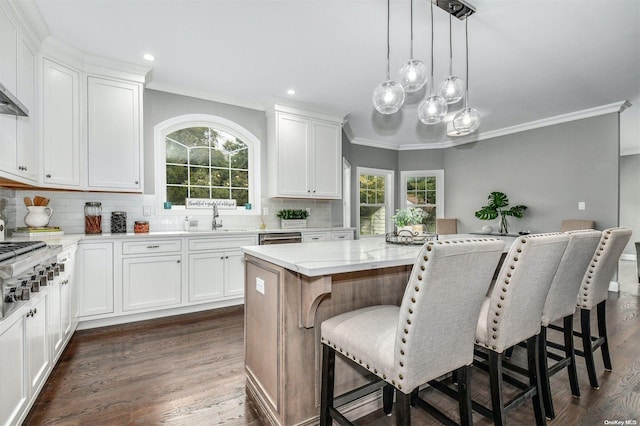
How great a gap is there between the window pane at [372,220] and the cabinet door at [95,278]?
4.34 m

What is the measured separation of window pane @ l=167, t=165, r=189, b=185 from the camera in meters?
3.87

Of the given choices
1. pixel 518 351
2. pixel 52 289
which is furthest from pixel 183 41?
pixel 518 351

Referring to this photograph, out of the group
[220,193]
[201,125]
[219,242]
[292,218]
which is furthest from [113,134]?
[292,218]

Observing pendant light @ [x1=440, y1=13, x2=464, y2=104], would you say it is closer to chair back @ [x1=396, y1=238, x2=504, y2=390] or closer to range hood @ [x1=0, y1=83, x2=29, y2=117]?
chair back @ [x1=396, y1=238, x2=504, y2=390]

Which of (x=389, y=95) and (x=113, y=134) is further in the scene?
(x=113, y=134)

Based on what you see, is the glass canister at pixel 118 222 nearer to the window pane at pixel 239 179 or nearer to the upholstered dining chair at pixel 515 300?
the window pane at pixel 239 179

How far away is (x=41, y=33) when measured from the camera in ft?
8.57

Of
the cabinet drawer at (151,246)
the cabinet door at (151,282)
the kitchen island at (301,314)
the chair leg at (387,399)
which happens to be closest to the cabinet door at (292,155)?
the cabinet drawer at (151,246)

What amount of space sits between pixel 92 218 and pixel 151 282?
0.91 meters

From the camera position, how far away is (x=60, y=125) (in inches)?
114

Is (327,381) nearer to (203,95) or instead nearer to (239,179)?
(239,179)

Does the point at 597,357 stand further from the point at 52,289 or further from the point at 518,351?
the point at 52,289

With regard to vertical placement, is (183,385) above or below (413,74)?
below

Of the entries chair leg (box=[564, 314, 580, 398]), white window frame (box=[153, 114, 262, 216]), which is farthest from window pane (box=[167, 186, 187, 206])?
chair leg (box=[564, 314, 580, 398])
